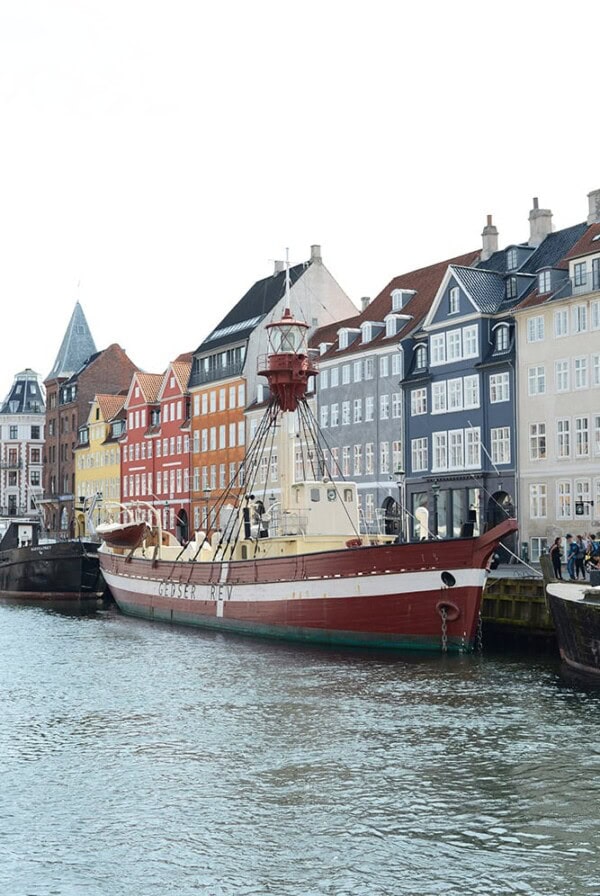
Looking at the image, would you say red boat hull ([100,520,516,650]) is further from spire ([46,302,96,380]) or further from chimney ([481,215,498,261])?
spire ([46,302,96,380])

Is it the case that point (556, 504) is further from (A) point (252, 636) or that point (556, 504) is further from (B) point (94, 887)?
(B) point (94, 887)

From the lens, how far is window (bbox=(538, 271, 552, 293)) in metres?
50.6

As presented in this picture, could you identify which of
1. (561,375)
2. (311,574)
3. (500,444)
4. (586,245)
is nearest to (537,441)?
(500,444)

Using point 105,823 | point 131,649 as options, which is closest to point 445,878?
point 105,823

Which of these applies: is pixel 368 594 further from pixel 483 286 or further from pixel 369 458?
pixel 369 458

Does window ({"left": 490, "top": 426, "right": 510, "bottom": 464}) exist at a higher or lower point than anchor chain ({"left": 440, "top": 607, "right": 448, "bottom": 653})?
higher

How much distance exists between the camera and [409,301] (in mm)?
63688

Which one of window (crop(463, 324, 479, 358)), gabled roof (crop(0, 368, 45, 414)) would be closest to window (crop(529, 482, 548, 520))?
window (crop(463, 324, 479, 358))

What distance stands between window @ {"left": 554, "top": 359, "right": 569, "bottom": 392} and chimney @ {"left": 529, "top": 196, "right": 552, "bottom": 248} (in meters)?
8.87

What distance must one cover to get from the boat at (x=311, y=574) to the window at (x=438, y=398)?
14634 millimetres

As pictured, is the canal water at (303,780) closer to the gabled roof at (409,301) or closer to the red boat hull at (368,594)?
the red boat hull at (368,594)

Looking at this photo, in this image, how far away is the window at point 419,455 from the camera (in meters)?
57.4

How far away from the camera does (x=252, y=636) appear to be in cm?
3609

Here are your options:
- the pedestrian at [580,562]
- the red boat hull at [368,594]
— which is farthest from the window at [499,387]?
the red boat hull at [368,594]
